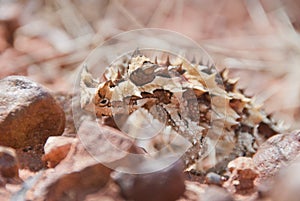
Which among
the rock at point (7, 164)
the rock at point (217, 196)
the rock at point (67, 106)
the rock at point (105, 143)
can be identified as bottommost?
the rock at point (67, 106)

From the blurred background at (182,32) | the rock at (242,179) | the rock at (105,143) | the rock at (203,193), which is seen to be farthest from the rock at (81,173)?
the blurred background at (182,32)

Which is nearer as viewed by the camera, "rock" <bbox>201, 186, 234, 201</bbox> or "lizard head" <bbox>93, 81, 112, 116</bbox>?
"rock" <bbox>201, 186, 234, 201</bbox>

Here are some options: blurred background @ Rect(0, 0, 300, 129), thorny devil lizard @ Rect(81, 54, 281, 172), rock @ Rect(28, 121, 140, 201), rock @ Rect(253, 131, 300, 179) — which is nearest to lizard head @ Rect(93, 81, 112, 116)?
thorny devil lizard @ Rect(81, 54, 281, 172)

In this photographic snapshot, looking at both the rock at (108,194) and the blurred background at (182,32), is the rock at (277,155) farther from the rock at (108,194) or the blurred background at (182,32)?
the blurred background at (182,32)

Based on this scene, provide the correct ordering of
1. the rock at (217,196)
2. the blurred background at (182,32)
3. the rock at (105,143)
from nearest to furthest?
the rock at (217,196) → the rock at (105,143) → the blurred background at (182,32)

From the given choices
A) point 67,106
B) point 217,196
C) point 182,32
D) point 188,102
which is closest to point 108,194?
point 217,196

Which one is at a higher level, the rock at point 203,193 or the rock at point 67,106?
the rock at point 203,193

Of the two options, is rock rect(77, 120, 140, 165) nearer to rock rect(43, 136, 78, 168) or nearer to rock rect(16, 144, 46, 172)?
rock rect(43, 136, 78, 168)

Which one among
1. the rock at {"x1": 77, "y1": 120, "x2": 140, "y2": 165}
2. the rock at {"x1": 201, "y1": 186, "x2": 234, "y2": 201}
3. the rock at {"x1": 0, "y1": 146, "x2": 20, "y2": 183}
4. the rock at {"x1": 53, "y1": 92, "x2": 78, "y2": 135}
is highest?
the rock at {"x1": 201, "y1": 186, "x2": 234, "y2": 201}
